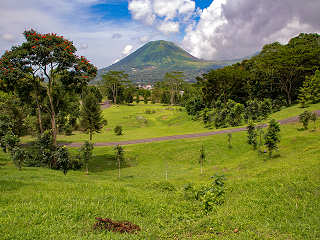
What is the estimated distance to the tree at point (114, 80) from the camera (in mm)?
100188

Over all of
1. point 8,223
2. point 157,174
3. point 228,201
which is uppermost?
point 8,223

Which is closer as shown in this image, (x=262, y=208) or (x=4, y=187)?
(x=262, y=208)

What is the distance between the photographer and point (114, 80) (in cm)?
10062

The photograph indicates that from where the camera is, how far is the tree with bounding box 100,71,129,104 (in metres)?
100

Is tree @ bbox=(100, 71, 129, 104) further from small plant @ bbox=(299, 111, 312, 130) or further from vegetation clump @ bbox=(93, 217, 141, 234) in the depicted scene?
vegetation clump @ bbox=(93, 217, 141, 234)

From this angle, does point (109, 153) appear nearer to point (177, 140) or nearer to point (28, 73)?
point (177, 140)

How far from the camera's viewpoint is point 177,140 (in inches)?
1205

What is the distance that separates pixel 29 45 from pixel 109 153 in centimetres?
1564

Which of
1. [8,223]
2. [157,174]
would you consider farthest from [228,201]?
[157,174]

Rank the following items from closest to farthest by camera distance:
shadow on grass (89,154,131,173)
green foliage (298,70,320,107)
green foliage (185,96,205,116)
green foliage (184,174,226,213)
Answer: green foliage (184,174,226,213) → shadow on grass (89,154,131,173) → green foliage (298,70,320,107) → green foliage (185,96,205,116)

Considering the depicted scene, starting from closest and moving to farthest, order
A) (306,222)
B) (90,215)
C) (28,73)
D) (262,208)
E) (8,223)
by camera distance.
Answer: (8,223) → (306,222) → (90,215) → (262,208) → (28,73)

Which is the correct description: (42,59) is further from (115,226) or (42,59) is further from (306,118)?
(306,118)

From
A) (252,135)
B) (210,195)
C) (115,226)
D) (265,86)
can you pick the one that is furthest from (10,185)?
(265,86)

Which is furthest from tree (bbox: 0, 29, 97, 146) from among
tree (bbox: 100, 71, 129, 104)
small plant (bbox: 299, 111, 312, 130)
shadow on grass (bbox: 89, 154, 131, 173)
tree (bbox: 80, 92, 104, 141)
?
tree (bbox: 100, 71, 129, 104)
